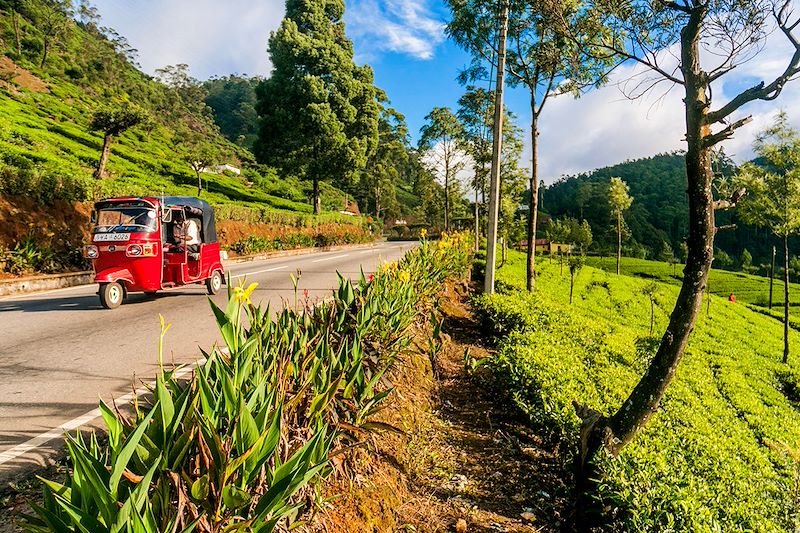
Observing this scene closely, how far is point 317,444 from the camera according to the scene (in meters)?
1.76

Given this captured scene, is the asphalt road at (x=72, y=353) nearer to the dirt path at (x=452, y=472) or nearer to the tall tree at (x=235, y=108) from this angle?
the dirt path at (x=452, y=472)

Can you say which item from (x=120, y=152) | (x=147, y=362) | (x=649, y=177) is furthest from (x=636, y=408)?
(x=649, y=177)

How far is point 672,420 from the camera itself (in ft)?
18.0

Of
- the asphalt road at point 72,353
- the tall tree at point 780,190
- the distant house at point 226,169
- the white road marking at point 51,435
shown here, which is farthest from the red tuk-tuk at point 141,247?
the distant house at point 226,169

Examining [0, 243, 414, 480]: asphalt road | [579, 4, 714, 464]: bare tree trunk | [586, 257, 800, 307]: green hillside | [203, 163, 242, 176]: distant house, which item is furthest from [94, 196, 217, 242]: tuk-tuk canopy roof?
[586, 257, 800, 307]: green hillside

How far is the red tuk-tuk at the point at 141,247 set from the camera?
718 centimetres

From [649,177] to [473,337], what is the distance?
124563 mm

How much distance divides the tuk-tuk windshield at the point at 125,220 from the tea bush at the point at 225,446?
5.74 metres

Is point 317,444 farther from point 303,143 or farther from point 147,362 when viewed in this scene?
point 303,143

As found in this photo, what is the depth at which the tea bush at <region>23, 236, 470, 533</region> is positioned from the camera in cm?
124

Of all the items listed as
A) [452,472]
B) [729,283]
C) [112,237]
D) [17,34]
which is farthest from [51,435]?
[17,34]

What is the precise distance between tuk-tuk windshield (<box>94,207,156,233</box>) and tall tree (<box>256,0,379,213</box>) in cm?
2185

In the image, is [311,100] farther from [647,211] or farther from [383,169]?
[647,211]

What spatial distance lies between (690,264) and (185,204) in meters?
8.20
